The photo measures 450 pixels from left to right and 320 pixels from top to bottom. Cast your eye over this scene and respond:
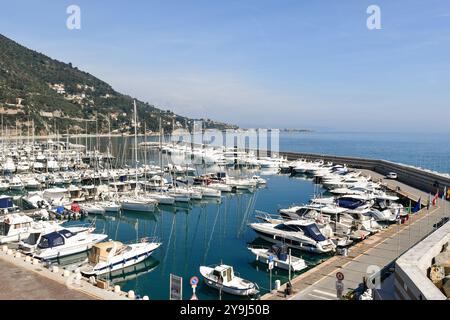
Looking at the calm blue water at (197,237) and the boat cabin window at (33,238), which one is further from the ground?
the boat cabin window at (33,238)

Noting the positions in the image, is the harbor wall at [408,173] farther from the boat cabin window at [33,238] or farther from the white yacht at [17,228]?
the white yacht at [17,228]

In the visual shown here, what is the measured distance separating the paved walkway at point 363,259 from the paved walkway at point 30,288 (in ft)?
26.9

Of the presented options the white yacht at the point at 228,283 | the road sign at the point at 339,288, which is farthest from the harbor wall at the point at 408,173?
the road sign at the point at 339,288

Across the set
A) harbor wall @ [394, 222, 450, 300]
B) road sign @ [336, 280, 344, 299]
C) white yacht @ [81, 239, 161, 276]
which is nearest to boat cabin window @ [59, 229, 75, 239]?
white yacht @ [81, 239, 161, 276]

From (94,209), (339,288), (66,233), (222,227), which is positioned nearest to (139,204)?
(94,209)

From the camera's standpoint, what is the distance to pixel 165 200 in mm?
44531

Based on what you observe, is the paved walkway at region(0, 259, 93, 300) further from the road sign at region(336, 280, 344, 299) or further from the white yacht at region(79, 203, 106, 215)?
the white yacht at region(79, 203, 106, 215)

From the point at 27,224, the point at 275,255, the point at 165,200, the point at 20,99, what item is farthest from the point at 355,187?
the point at 20,99

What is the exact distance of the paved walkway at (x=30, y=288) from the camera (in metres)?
15.5

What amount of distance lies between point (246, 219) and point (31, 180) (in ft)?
108

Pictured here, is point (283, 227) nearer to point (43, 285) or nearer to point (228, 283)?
point (228, 283)

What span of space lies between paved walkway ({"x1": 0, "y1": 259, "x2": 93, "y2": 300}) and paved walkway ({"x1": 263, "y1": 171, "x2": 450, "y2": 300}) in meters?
8.19

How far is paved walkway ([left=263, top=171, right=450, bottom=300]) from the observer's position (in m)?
18.1

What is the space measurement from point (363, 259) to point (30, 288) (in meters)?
16.7
